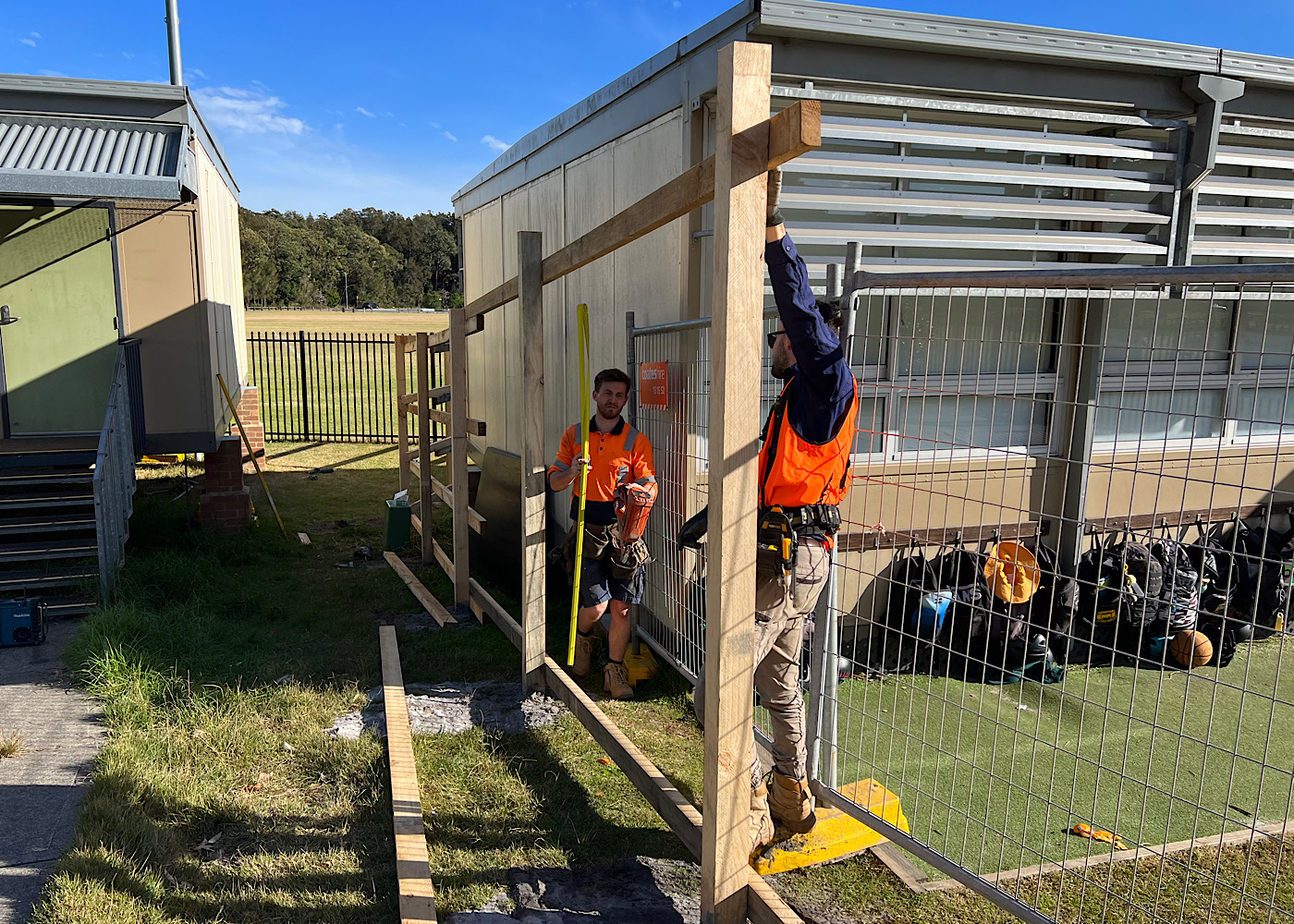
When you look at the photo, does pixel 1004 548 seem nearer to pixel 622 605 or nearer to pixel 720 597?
pixel 622 605

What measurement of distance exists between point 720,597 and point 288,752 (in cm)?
294

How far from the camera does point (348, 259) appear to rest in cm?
7519

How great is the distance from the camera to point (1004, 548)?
597 centimetres

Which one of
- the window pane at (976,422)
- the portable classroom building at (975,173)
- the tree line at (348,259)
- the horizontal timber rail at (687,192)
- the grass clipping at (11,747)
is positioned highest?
the tree line at (348,259)

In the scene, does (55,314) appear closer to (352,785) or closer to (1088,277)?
(352,785)

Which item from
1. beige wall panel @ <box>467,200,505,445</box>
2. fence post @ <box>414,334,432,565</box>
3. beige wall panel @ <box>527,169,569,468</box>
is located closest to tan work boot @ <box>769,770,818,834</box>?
beige wall panel @ <box>527,169,569,468</box>

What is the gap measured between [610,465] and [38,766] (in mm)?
3214

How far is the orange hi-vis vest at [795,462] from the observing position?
10.1 feet

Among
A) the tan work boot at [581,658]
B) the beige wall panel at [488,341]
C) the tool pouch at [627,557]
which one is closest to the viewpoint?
the tool pouch at [627,557]

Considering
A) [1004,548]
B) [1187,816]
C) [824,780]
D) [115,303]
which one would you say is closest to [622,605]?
[824,780]

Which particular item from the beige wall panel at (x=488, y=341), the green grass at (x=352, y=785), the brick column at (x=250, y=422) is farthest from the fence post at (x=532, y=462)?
the brick column at (x=250, y=422)

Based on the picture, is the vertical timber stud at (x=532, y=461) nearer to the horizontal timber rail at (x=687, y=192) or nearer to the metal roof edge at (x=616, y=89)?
the horizontal timber rail at (x=687, y=192)

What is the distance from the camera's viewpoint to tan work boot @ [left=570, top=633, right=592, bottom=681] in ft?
18.5

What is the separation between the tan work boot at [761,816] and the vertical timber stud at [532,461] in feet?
6.88
